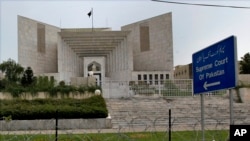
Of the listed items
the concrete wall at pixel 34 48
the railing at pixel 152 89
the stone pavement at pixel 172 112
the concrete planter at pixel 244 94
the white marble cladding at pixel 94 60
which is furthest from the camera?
the concrete wall at pixel 34 48

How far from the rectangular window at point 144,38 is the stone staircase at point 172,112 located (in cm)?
2258

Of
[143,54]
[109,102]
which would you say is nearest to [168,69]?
[143,54]

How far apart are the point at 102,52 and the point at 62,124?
1219 inches

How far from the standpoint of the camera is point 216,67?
669 cm

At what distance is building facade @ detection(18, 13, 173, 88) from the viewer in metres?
48.2

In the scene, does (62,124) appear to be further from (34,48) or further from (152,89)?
(34,48)

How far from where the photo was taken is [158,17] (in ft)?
168

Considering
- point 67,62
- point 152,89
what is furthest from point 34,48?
point 152,89

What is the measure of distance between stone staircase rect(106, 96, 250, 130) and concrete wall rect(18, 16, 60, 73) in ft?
77.5

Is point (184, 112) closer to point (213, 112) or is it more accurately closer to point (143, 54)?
point (213, 112)

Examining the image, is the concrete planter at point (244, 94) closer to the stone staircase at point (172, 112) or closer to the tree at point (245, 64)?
the stone staircase at point (172, 112)

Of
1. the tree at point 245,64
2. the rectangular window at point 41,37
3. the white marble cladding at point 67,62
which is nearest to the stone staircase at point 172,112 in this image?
the tree at point 245,64

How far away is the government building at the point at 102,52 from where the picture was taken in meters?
48.2

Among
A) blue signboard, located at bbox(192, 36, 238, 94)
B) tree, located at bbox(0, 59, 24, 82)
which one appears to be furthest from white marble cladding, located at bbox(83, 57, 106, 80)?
blue signboard, located at bbox(192, 36, 238, 94)
